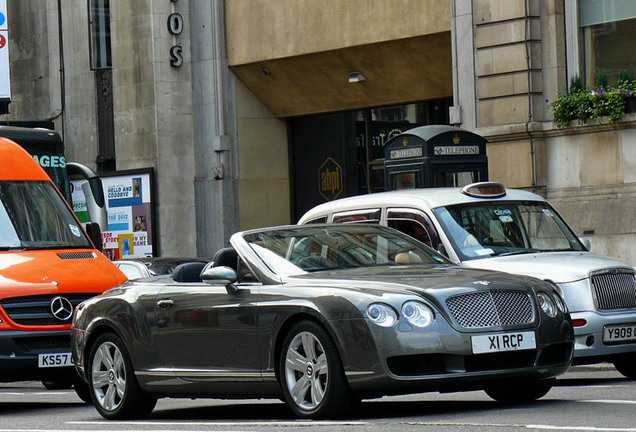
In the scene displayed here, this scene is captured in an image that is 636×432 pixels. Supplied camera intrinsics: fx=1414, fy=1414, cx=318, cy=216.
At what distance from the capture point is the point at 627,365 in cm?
1252

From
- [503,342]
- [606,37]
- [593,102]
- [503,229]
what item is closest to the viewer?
[503,342]

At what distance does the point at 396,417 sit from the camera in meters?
9.41

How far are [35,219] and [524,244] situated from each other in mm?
4935

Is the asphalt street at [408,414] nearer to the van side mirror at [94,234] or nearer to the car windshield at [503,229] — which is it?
the car windshield at [503,229]

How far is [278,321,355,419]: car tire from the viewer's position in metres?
9.20

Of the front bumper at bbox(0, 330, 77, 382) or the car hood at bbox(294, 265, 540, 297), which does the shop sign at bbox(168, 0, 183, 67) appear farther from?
the car hood at bbox(294, 265, 540, 297)

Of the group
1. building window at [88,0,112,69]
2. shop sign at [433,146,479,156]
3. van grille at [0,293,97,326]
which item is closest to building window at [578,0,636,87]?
shop sign at [433,146,479,156]

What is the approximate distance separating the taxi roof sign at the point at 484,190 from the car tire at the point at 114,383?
397cm

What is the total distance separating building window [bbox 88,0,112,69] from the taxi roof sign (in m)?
19.4

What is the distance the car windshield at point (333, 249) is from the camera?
33.8 feet

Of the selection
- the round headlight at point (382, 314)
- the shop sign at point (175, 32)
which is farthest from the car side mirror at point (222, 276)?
the shop sign at point (175, 32)

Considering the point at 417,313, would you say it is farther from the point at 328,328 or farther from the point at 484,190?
the point at 484,190

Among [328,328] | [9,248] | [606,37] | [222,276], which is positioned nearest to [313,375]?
[328,328]

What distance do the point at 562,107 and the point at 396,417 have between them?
1367cm
